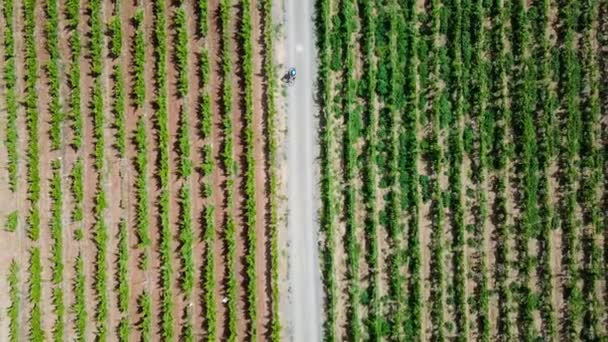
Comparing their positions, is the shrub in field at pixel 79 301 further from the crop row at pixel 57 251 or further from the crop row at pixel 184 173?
the crop row at pixel 184 173

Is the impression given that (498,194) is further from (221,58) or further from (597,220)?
(221,58)

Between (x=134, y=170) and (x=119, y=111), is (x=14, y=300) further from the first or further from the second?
(x=119, y=111)

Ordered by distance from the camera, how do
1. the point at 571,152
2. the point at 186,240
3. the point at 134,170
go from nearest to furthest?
the point at 571,152, the point at 186,240, the point at 134,170

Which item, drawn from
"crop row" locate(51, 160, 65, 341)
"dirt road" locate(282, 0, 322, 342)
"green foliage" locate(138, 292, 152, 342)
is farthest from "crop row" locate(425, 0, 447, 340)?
"crop row" locate(51, 160, 65, 341)

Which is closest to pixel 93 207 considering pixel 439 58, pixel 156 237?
pixel 156 237

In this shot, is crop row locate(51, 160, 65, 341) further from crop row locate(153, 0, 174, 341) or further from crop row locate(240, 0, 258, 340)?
crop row locate(240, 0, 258, 340)

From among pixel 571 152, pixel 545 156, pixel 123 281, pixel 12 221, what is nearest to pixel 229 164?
pixel 123 281
